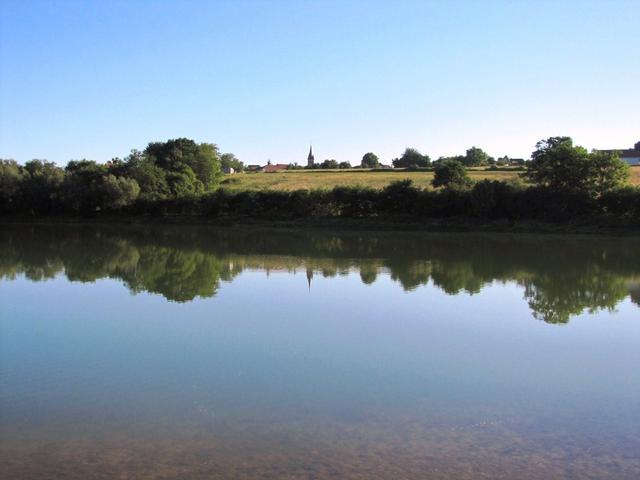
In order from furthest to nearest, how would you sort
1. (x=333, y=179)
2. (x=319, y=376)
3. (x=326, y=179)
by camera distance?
1. (x=326, y=179)
2. (x=333, y=179)
3. (x=319, y=376)

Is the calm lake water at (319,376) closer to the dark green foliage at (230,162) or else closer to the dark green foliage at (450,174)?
the dark green foliage at (450,174)

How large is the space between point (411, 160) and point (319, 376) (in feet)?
276

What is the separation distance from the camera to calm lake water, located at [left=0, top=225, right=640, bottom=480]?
19.4 ft

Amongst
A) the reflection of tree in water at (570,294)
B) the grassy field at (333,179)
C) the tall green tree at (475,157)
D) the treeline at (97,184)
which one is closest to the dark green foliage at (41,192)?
the treeline at (97,184)

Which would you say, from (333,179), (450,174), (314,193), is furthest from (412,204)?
(333,179)

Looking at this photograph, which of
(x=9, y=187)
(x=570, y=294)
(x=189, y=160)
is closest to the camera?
(x=570, y=294)

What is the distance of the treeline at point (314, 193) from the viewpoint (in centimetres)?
3791

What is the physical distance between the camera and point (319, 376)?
28.1 feet

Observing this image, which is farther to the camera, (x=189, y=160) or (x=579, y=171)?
(x=189, y=160)

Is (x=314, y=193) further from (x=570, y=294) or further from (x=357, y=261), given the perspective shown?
(x=570, y=294)

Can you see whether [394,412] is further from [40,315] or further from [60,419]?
[40,315]

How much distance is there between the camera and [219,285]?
695 inches

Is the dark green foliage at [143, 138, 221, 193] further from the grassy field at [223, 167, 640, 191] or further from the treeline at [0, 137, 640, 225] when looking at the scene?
the grassy field at [223, 167, 640, 191]

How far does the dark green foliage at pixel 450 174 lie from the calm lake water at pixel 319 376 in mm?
23928
